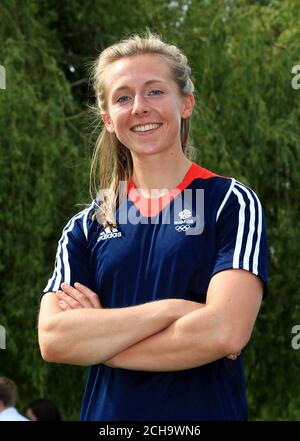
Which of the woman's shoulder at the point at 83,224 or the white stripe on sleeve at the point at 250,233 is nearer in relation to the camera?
the white stripe on sleeve at the point at 250,233

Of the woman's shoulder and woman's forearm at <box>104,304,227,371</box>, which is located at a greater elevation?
the woman's shoulder

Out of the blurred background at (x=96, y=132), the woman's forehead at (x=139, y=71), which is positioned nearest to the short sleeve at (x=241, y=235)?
the woman's forehead at (x=139, y=71)

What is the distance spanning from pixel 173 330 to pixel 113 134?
791 mm

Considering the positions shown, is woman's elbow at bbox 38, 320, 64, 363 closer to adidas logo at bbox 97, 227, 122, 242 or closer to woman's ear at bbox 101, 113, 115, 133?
adidas logo at bbox 97, 227, 122, 242

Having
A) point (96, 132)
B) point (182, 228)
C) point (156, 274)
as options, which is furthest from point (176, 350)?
point (96, 132)

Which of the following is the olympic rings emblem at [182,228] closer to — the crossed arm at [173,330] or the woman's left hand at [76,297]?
the crossed arm at [173,330]

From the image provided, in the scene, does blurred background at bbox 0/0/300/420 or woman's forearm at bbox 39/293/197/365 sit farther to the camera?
blurred background at bbox 0/0/300/420

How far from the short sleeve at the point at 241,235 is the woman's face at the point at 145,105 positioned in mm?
285

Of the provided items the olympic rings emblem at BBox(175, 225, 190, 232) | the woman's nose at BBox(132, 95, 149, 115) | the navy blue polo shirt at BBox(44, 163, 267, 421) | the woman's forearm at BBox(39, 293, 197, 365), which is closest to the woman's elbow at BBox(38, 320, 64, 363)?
the woman's forearm at BBox(39, 293, 197, 365)

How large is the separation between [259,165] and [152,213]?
22.4 ft

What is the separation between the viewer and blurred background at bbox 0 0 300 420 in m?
8.89

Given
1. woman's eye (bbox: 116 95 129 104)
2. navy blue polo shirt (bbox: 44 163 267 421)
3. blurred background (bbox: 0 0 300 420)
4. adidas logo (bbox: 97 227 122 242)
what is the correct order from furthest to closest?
1. blurred background (bbox: 0 0 300 420)
2. woman's eye (bbox: 116 95 129 104)
3. adidas logo (bbox: 97 227 122 242)
4. navy blue polo shirt (bbox: 44 163 267 421)

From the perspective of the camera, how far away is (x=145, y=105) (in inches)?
132

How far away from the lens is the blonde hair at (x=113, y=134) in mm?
3451
